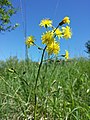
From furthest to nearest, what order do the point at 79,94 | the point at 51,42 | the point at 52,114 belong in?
1. the point at 79,94
2. the point at 52,114
3. the point at 51,42

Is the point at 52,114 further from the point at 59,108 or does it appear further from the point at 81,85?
the point at 81,85

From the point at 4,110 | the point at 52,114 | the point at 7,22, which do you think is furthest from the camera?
the point at 7,22

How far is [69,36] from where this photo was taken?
2.23 m

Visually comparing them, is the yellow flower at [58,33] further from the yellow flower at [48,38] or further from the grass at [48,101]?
the grass at [48,101]

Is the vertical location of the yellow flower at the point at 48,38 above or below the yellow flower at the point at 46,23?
below

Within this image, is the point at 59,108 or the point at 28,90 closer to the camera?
the point at 59,108

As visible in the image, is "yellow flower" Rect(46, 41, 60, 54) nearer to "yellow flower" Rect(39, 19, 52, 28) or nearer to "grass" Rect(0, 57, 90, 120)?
"yellow flower" Rect(39, 19, 52, 28)

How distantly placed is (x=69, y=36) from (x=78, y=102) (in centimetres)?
91

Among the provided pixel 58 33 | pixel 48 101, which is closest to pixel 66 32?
pixel 58 33

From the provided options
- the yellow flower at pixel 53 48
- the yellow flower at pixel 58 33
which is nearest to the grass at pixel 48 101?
the yellow flower at pixel 53 48

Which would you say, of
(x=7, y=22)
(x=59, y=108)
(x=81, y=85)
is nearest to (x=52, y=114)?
(x=59, y=108)

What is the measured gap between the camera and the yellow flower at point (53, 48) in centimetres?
218

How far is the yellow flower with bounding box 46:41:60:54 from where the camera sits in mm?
2182

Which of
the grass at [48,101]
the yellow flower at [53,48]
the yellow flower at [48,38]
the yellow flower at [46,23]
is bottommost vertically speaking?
the grass at [48,101]
